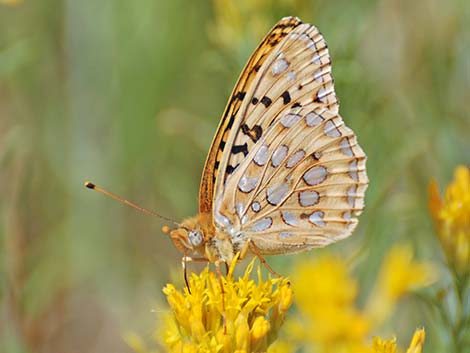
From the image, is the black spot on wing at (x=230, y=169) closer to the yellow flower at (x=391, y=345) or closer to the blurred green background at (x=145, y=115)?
the yellow flower at (x=391, y=345)

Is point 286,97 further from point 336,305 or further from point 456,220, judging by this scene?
point 336,305

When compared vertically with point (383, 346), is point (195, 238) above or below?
above

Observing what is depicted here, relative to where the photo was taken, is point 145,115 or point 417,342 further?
point 145,115

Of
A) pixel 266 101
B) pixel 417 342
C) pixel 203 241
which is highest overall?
pixel 266 101

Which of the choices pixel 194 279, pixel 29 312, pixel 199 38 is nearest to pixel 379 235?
pixel 194 279

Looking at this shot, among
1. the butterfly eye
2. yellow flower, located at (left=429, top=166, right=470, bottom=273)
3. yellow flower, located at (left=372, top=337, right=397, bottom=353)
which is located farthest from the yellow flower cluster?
yellow flower, located at (left=429, top=166, right=470, bottom=273)

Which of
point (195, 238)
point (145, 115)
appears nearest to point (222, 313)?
point (195, 238)

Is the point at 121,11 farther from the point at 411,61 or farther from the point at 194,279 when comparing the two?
the point at 194,279

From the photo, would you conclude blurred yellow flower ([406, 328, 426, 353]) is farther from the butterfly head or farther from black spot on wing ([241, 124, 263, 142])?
black spot on wing ([241, 124, 263, 142])

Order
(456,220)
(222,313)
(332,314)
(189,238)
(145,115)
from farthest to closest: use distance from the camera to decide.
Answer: (145,115)
(456,220)
(189,238)
(222,313)
(332,314)
